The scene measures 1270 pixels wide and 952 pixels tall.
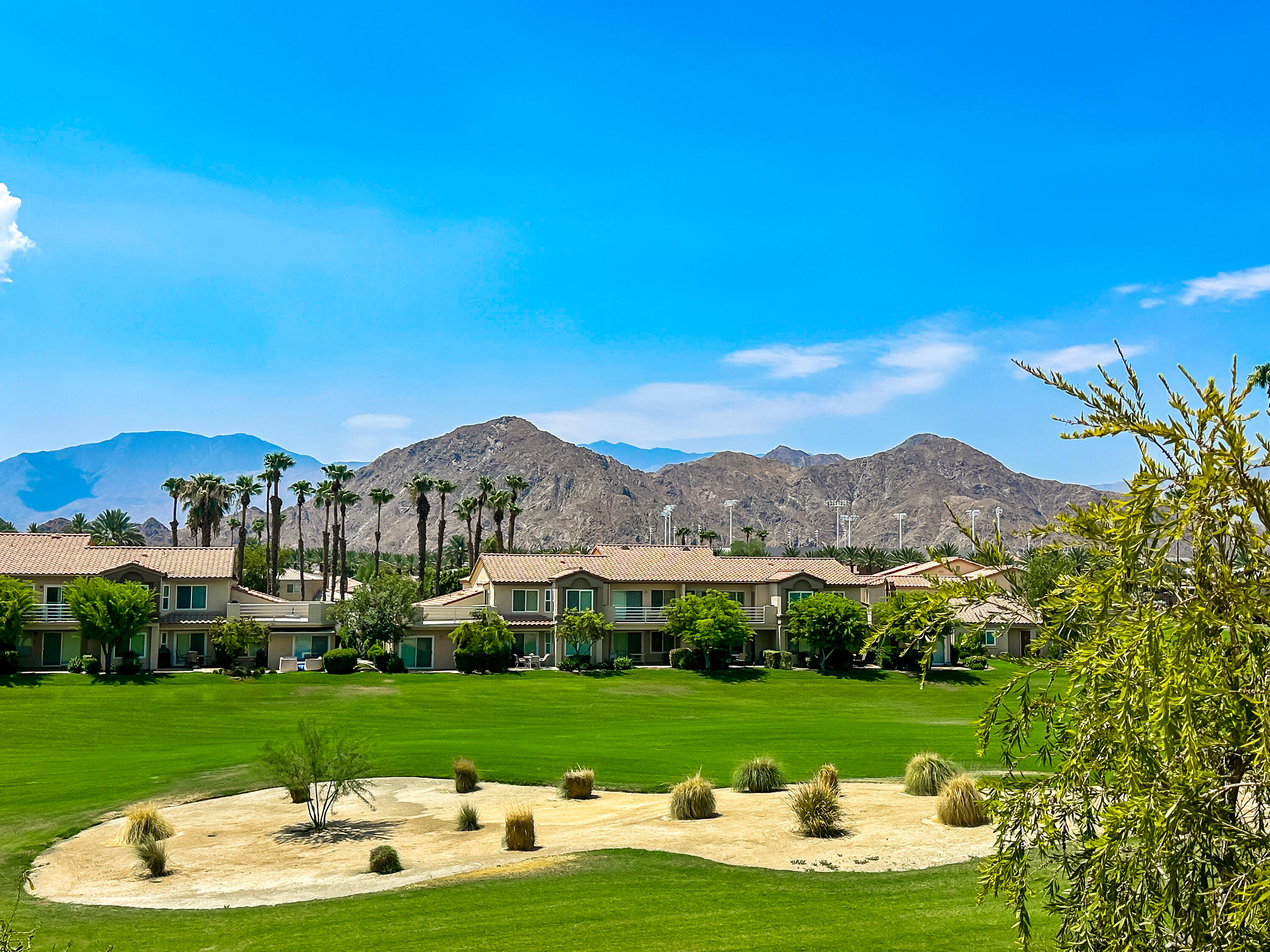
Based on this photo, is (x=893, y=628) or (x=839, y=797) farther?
(x=839, y=797)

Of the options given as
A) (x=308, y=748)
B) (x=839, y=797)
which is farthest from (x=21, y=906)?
(x=839, y=797)

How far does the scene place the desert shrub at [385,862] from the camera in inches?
789

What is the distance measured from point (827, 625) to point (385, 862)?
186 feet

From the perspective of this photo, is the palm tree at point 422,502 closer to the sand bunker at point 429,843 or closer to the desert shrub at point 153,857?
the sand bunker at point 429,843

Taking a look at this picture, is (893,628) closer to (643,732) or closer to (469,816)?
(469,816)

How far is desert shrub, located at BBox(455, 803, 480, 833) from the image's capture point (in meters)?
23.3

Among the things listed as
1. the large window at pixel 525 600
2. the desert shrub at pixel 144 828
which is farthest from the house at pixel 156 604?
the desert shrub at pixel 144 828

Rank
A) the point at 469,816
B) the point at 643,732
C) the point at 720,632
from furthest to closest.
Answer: the point at 720,632 → the point at 643,732 → the point at 469,816

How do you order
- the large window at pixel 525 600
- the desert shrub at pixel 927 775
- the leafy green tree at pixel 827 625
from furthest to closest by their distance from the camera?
the large window at pixel 525 600 < the leafy green tree at pixel 827 625 < the desert shrub at pixel 927 775

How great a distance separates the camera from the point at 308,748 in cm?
2514

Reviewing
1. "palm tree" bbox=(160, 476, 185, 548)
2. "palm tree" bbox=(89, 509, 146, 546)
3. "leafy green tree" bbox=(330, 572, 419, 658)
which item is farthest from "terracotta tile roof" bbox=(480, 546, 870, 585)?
"palm tree" bbox=(89, 509, 146, 546)

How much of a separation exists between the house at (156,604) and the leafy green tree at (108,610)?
2085 mm

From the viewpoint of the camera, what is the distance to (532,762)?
31750 millimetres

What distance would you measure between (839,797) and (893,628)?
17515 millimetres
